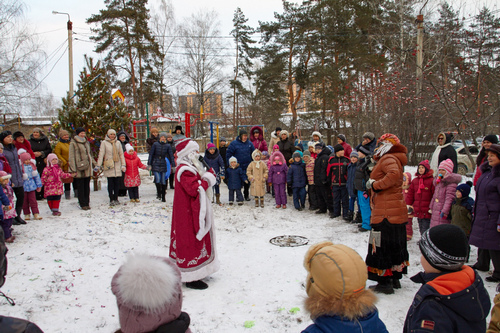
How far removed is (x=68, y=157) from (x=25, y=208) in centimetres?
173

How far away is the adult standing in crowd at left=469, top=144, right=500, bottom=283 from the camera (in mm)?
4523

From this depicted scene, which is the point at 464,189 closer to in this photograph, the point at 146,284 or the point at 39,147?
the point at 146,284

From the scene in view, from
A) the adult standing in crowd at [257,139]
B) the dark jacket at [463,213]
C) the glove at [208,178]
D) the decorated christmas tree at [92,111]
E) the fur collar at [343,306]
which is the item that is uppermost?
the decorated christmas tree at [92,111]

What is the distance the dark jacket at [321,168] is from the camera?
8914 mm

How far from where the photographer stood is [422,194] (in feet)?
20.7

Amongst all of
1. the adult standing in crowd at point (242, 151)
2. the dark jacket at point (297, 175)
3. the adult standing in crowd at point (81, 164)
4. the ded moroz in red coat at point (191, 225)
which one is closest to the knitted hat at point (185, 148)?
→ the ded moroz in red coat at point (191, 225)

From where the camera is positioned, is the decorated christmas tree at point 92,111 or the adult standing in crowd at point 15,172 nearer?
the adult standing in crowd at point 15,172

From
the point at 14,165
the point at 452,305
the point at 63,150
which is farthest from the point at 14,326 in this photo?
the point at 63,150

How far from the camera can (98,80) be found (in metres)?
10.7

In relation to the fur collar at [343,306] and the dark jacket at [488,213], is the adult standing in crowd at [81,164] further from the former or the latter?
the dark jacket at [488,213]

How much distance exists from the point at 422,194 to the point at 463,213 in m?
0.96

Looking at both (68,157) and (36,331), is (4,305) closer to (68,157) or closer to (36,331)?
(36,331)

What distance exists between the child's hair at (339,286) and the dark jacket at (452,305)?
479 mm

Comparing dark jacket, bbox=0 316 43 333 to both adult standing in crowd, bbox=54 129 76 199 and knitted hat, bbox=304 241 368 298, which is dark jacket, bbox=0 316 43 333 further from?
adult standing in crowd, bbox=54 129 76 199
